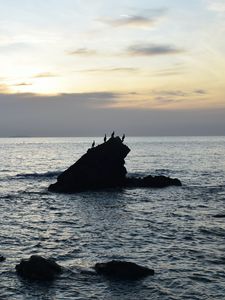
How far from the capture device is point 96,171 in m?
69.4

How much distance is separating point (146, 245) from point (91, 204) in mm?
21427

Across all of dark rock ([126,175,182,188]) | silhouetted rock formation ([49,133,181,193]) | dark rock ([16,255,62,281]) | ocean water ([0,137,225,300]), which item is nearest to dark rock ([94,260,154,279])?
ocean water ([0,137,225,300])

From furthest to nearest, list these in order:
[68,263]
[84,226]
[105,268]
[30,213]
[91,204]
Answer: [91,204]
[30,213]
[84,226]
[68,263]
[105,268]

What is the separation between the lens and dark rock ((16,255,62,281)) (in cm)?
2509

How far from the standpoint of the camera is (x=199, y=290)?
23703 millimetres

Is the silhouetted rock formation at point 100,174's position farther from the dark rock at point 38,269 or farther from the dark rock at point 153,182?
the dark rock at point 38,269

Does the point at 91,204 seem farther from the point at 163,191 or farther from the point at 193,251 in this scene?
the point at 193,251

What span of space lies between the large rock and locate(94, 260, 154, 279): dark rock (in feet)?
131

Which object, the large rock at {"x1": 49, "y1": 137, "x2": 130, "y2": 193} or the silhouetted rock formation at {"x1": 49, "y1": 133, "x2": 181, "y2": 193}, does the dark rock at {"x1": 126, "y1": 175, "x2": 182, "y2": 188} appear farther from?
the large rock at {"x1": 49, "y1": 137, "x2": 130, "y2": 193}

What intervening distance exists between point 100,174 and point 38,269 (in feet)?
147

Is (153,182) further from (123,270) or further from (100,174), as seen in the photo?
(123,270)

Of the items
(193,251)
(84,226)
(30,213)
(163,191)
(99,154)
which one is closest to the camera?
(193,251)

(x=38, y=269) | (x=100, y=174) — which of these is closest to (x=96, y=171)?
(x=100, y=174)

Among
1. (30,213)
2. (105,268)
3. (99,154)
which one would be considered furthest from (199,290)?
(99,154)
